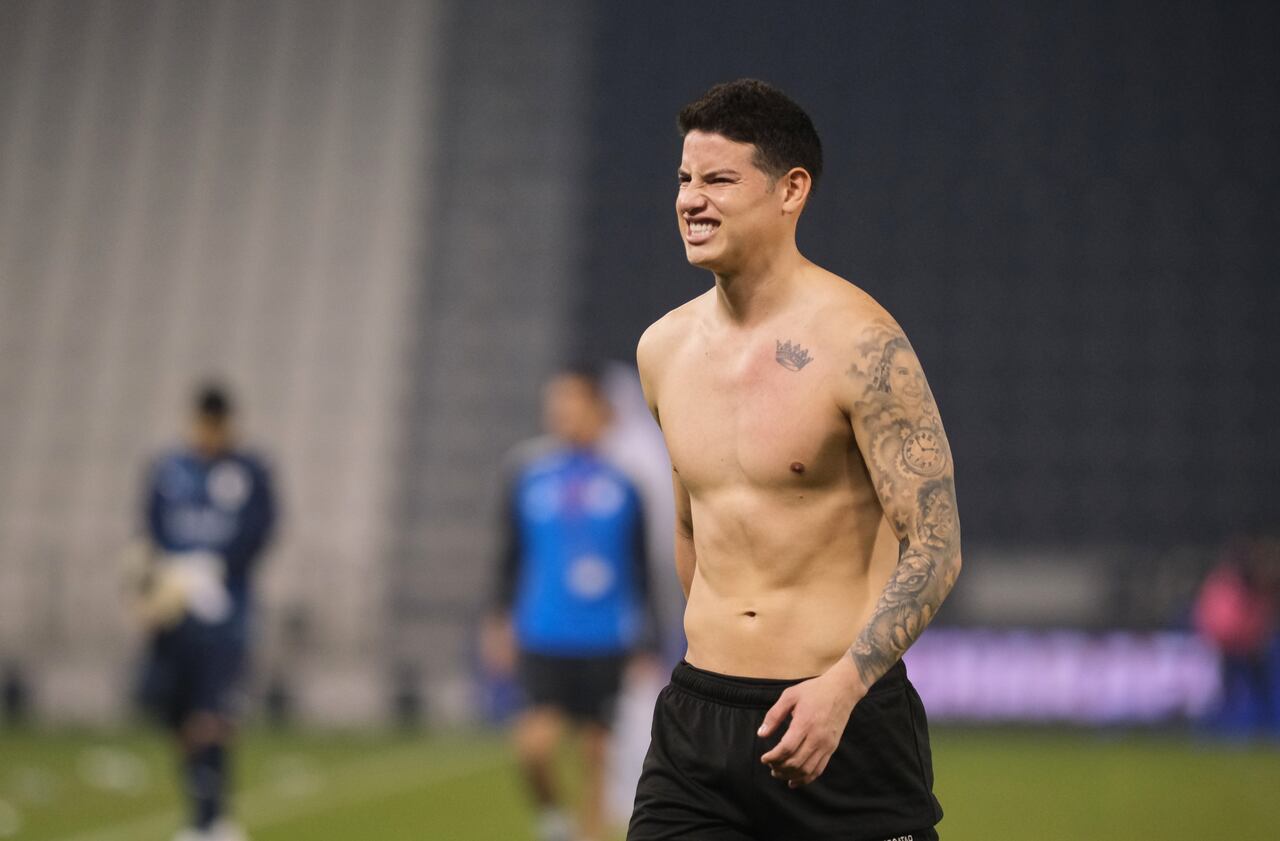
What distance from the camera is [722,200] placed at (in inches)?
144

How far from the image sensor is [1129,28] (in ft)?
70.8

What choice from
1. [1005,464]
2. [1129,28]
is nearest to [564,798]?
[1005,464]

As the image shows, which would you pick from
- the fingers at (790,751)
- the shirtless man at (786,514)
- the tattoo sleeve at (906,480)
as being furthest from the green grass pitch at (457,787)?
the fingers at (790,751)

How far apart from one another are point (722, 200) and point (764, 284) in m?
0.22

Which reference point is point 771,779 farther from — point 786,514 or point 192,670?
point 192,670

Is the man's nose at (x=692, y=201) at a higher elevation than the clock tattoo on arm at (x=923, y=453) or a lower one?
higher

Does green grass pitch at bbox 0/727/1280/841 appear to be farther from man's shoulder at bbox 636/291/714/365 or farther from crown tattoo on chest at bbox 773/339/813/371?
crown tattoo on chest at bbox 773/339/813/371

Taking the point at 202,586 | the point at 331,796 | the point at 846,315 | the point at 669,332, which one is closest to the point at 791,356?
the point at 846,315

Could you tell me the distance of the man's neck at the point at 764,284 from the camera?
3.77 meters

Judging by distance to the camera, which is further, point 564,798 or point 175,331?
point 175,331

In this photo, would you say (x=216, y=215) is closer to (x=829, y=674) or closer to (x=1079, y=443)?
(x=1079, y=443)

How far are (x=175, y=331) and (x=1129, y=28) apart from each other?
38.0 feet

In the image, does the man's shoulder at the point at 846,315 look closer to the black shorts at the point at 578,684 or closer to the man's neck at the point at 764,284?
the man's neck at the point at 764,284

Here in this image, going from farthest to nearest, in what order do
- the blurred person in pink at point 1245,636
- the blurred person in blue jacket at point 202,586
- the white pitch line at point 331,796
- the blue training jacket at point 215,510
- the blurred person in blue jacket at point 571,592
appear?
the blurred person in pink at point 1245,636, the white pitch line at point 331,796, the blue training jacket at point 215,510, the blurred person in blue jacket at point 202,586, the blurred person in blue jacket at point 571,592
